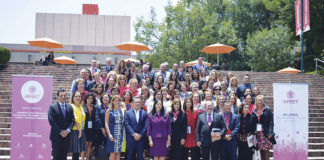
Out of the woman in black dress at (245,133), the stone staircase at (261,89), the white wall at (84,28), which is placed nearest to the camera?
the woman in black dress at (245,133)

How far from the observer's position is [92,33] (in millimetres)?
50719

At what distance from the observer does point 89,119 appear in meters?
7.22

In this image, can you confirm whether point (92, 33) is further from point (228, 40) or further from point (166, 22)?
point (228, 40)

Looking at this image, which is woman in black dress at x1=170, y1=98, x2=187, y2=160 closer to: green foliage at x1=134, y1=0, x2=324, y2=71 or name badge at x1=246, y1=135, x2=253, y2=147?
name badge at x1=246, y1=135, x2=253, y2=147

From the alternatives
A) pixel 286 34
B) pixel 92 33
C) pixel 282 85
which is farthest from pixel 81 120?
pixel 92 33

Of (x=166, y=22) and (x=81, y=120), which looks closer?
(x=81, y=120)

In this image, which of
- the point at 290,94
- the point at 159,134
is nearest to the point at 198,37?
the point at 290,94

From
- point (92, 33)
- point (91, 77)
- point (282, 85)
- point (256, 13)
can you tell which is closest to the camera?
point (282, 85)

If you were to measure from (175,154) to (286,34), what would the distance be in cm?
2478

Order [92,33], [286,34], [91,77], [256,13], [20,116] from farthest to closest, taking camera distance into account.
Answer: [92,33], [256,13], [286,34], [91,77], [20,116]

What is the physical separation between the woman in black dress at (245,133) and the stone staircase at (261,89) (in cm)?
302

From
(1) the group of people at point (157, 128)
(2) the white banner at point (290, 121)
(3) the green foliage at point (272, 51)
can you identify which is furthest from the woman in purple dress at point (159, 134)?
(3) the green foliage at point (272, 51)

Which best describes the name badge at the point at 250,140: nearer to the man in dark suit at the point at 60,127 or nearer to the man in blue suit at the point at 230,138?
the man in blue suit at the point at 230,138

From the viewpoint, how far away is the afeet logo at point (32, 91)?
6.86 metres
